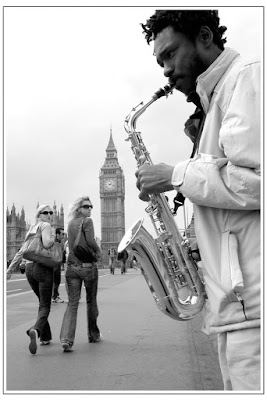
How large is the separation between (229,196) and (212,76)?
46 cm

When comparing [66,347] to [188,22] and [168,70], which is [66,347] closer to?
[168,70]

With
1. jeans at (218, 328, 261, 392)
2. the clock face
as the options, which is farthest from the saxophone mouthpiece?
the clock face

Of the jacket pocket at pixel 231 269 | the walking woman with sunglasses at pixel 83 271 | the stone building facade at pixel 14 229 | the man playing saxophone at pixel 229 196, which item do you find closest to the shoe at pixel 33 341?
the walking woman with sunglasses at pixel 83 271

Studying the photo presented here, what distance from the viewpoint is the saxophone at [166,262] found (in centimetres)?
214

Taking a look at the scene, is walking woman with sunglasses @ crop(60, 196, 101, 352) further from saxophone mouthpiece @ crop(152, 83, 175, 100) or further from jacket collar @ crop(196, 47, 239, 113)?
jacket collar @ crop(196, 47, 239, 113)

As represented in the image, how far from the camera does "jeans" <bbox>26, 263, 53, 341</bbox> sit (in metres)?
6.08

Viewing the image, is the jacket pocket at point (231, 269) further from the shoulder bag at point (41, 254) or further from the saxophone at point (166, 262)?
the shoulder bag at point (41, 254)

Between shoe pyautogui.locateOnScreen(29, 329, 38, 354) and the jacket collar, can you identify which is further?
shoe pyautogui.locateOnScreen(29, 329, 38, 354)

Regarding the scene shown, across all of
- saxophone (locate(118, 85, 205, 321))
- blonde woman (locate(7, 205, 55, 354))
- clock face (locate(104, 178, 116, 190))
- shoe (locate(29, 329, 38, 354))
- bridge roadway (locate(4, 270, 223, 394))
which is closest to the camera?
saxophone (locate(118, 85, 205, 321))

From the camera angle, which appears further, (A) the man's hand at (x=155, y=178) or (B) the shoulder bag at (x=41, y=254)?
(B) the shoulder bag at (x=41, y=254)

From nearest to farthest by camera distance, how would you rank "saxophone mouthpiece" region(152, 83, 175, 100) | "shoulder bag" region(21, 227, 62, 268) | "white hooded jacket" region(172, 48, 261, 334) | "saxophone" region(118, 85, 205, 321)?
"white hooded jacket" region(172, 48, 261, 334)
"saxophone" region(118, 85, 205, 321)
"saxophone mouthpiece" region(152, 83, 175, 100)
"shoulder bag" region(21, 227, 62, 268)

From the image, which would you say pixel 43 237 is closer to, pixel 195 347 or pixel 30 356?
pixel 30 356

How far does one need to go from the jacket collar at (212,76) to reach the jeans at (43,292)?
4857 mm

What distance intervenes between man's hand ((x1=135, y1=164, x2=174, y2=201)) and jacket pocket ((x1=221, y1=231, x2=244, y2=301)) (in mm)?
276
